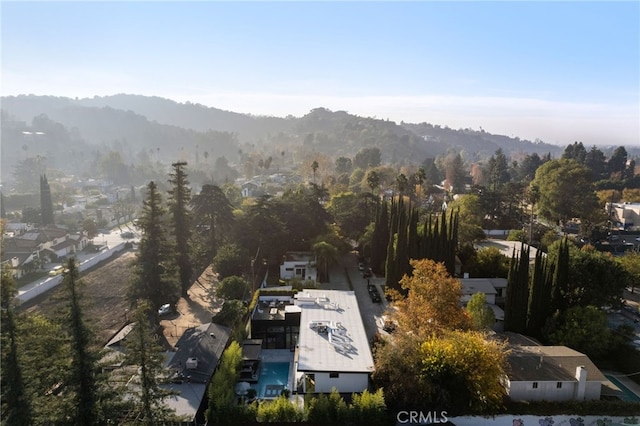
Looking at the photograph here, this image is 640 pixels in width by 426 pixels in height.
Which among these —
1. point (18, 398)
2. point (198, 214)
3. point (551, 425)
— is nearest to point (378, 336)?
point (551, 425)

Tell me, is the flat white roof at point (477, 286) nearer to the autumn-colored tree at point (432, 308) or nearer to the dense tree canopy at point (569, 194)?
the autumn-colored tree at point (432, 308)

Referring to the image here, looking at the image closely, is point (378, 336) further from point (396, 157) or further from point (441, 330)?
point (396, 157)

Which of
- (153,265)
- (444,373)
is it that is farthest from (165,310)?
(444,373)

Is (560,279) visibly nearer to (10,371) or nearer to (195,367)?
(195,367)

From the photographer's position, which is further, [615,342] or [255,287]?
[255,287]

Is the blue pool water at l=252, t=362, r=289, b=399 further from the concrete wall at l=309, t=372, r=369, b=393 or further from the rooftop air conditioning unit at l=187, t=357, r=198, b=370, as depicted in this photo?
the rooftop air conditioning unit at l=187, t=357, r=198, b=370

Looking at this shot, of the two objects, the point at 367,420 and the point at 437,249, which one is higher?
the point at 437,249

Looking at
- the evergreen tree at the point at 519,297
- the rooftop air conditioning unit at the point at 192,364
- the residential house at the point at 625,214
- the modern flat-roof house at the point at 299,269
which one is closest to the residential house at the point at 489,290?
the evergreen tree at the point at 519,297
